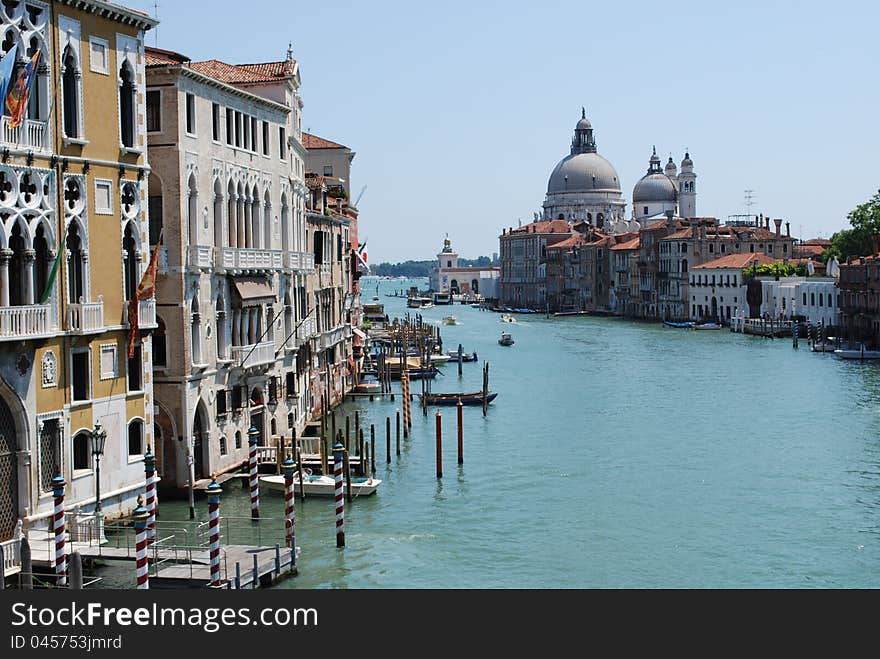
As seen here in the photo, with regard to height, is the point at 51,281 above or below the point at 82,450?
above

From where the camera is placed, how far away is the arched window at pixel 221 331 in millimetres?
17969

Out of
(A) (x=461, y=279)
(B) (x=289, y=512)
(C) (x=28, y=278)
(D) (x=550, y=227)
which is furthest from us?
(A) (x=461, y=279)

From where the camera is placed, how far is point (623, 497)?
1836 centimetres

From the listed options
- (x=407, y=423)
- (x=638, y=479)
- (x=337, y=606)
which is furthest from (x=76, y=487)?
(x=407, y=423)

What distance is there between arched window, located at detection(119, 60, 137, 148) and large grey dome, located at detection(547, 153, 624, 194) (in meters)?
95.8

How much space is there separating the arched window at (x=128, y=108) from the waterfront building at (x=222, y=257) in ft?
6.11

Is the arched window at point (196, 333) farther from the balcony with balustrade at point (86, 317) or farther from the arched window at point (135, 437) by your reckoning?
the balcony with balustrade at point (86, 317)

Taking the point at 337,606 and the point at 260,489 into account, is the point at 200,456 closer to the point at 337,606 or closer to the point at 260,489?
the point at 260,489

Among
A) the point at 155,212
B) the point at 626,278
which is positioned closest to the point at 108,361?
the point at 155,212

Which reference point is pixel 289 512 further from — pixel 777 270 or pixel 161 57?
pixel 777 270

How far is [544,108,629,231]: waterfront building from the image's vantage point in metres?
109

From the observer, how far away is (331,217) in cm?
2686

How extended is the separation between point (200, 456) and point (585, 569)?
5609mm

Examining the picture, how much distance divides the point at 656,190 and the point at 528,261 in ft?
37.3
